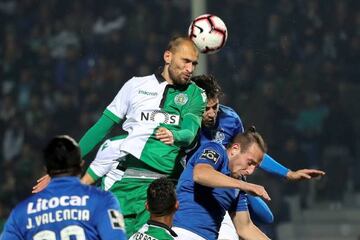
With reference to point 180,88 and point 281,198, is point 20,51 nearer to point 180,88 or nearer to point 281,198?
point 281,198

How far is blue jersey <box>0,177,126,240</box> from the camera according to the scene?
234 inches

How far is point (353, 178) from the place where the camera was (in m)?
14.2

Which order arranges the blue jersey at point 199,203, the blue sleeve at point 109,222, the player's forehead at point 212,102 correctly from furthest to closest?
1. the player's forehead at point 212,102
2. the blue jersey at point 199,203
3. the blue sleeve at point 109,222

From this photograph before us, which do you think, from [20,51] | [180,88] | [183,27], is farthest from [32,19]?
[180,88]

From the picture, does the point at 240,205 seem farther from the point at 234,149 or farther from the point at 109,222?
the point at 109,222

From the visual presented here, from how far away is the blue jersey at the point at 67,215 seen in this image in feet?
19.5

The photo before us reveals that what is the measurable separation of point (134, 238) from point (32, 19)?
369 inches

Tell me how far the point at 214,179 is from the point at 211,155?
12.8 inches

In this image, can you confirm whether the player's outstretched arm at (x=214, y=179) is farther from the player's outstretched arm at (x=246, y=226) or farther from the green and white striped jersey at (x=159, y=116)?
the player's outstretched arm at (x=246, y=226)

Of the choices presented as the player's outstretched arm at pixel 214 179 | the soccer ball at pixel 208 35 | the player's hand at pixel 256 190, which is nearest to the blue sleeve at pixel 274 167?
the soccer ball at pixel 208 35

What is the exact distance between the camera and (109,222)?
5.93 m

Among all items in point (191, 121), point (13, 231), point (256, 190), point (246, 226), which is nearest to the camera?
point (13, 231)

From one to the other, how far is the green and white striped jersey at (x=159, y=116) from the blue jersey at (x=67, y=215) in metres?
1.90

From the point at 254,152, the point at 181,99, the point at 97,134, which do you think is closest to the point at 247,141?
the point at 254,152
